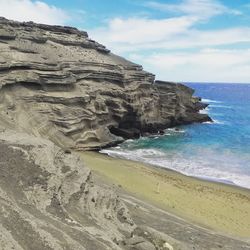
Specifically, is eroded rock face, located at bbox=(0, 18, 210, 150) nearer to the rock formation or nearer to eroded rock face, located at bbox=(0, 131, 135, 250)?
the rock formation

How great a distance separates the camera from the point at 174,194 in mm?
33375

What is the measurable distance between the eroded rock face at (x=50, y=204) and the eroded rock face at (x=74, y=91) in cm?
1933

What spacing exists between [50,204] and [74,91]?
3598 centimetres

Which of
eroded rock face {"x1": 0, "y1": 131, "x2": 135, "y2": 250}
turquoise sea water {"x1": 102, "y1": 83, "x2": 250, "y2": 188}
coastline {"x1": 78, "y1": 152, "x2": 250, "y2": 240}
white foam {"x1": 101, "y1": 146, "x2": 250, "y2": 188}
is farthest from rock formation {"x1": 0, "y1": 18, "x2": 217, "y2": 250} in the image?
coastline {"x1": 78, "y1": 152, "x2": 250, "y2": 240}

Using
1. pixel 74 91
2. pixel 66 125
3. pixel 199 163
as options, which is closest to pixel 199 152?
pixel 199 163

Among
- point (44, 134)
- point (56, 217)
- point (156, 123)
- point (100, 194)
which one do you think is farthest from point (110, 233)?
point (156, 123)

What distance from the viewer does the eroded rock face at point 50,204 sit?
13.0m

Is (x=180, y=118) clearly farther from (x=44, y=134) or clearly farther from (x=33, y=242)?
(x=33, y=242)

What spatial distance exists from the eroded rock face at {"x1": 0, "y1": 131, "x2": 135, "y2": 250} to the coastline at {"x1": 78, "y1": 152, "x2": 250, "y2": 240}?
856 cm

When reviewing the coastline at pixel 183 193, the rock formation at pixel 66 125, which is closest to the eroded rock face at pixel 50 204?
the rock formation at pixel 66 125

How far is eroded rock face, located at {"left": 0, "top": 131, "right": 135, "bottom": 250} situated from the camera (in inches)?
513

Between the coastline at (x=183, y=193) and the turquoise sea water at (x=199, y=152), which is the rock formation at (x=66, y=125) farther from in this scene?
the coastline at (x=183, y=193)

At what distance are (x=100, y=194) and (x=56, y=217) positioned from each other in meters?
3.50

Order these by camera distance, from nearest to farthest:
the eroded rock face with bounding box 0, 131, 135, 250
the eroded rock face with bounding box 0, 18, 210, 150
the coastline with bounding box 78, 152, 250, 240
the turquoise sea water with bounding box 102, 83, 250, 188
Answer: the eroded rock face with bounding box 0, 131, 135, 250 → the coastline with bounding box 78, 152, 250, 240 → the eroded rock face with bounding box 0, 18, 210, 150 → the turquoise sea water with bounding box 102, 83, 250, 188
